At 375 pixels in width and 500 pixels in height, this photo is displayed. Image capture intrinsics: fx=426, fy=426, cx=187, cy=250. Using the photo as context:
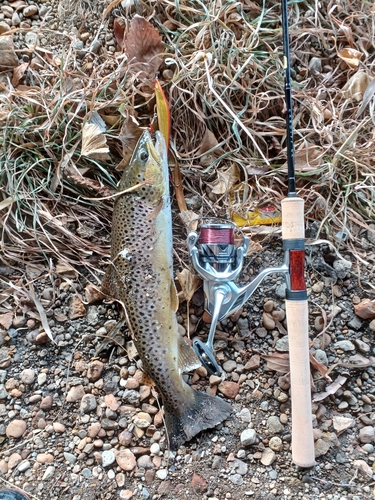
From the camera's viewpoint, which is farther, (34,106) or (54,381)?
(34,106)

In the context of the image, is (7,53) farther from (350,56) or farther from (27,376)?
(350,56)

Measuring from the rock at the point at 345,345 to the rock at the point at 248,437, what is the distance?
1.52ft

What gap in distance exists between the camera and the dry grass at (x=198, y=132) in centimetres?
175

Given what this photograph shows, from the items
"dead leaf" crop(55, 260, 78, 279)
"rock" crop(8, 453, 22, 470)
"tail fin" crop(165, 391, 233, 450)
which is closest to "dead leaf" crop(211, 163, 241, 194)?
"dead leaf" crop(55, 260, 78, 279)

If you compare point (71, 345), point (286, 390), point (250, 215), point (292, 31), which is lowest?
point (286, 390)

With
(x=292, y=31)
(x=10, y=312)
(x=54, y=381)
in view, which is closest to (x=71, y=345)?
(x=54, y=381)

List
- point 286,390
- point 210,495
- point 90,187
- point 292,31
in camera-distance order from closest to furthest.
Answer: point 210,495
point 286,390
point 90,187
point 292,31

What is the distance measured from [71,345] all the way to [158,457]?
537 mm

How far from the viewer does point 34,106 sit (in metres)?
1.80

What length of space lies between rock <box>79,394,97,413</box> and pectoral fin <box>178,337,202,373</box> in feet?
1.21

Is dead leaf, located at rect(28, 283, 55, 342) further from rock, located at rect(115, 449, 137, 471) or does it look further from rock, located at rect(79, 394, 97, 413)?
rock, located at rect(115, 449, 137, 471)

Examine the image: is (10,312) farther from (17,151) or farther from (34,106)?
(34,106)

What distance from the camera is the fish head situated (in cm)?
158

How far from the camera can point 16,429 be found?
1599 millimetres
